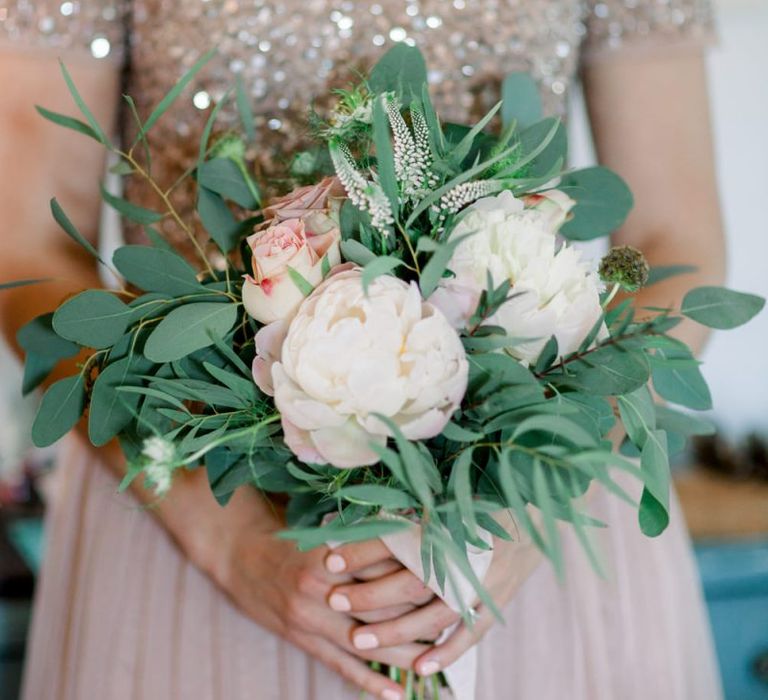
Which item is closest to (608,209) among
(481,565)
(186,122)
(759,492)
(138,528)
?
(481,565)

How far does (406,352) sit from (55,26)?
660 millimetres

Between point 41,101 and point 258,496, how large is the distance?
1.60 ft

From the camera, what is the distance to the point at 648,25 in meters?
0.97

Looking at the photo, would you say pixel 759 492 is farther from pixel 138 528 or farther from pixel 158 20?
pixel 158 20

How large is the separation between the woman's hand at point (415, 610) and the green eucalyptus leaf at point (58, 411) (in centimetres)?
23

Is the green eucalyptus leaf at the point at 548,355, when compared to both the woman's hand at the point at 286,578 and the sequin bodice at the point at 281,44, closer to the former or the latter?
the woman's hand at the point at 286,578

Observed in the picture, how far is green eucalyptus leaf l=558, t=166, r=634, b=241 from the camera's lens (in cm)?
71

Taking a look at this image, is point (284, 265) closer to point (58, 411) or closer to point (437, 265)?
point (437, 265)

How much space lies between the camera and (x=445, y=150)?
1.80 ft

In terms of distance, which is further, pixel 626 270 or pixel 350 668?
pixel 350 668

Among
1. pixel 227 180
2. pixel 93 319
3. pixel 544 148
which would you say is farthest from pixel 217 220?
pixel 544 148

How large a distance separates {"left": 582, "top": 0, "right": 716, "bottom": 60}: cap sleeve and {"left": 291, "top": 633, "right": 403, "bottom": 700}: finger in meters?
0.73

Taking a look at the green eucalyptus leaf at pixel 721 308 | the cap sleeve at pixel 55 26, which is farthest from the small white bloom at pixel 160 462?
the cap sleeve at pixel 55 26

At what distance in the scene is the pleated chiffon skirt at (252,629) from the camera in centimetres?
81
